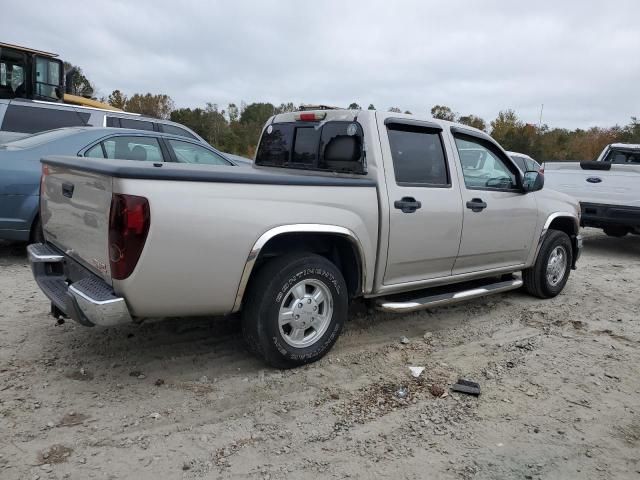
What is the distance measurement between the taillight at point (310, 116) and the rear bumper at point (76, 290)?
2.23 metres

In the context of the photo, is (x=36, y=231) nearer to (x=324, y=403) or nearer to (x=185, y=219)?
(x=185, y=219)

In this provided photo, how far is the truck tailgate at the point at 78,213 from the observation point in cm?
302

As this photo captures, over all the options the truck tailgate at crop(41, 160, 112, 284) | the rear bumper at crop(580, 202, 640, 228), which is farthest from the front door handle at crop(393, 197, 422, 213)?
the rear bumper at crop(580, 202, 640, 228)

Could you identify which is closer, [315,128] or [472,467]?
[472,467]

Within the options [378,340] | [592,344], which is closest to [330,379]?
[378,340]

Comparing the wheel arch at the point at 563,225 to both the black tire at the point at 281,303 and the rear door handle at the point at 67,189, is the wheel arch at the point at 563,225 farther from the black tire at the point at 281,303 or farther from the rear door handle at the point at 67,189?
the rear door handle at the point at 67,189

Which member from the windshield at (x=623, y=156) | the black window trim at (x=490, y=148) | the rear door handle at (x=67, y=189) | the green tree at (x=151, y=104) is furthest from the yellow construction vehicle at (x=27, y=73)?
the green tree at (x=151, y=104)

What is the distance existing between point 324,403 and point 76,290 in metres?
1.65

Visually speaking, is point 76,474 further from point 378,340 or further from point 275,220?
point 378,340

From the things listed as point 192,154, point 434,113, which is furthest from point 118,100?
Result: point 192,154

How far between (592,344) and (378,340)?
1860 millimetres

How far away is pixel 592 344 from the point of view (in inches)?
178

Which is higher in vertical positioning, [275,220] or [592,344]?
[275,220]

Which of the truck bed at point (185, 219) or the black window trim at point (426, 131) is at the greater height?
the black window trim at point (426, 131)
